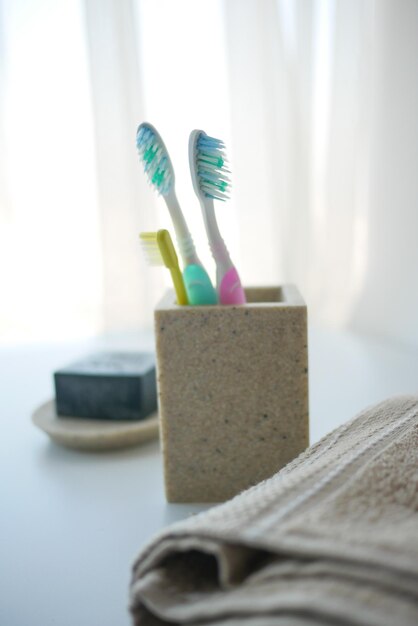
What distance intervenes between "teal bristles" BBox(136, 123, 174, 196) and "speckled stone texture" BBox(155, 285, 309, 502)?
101mm

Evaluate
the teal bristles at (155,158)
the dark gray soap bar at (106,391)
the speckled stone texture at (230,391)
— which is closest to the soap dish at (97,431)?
the dark gray soap bar at (106,391)

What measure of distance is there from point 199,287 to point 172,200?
0.25 feet

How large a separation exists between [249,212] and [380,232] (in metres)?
0.26

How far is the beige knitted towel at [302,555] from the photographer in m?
0.27

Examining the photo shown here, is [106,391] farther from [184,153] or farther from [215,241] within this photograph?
[184,153]

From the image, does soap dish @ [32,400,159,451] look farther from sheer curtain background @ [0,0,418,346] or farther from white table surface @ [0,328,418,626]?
sheer curtain background @ [0,0,418,346]

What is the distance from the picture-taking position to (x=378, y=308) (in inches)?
47.2

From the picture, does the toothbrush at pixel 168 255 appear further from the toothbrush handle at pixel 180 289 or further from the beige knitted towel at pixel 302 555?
the beige knitted towel at pixel 302 555

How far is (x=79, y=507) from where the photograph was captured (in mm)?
583

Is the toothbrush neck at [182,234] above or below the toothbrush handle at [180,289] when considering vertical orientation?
above

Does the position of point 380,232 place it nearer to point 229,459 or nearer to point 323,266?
point 323,266

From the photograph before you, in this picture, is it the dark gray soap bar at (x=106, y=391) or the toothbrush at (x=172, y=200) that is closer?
the toothbrush at (x=172, y=200)

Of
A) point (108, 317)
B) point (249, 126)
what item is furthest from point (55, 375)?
Answer: point (249, 126)

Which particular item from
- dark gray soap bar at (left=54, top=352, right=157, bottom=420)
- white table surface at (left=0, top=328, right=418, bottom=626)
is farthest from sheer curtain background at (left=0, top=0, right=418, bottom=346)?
dark gray soap bar at (left=54, top=352, right=157, bottom=420)
